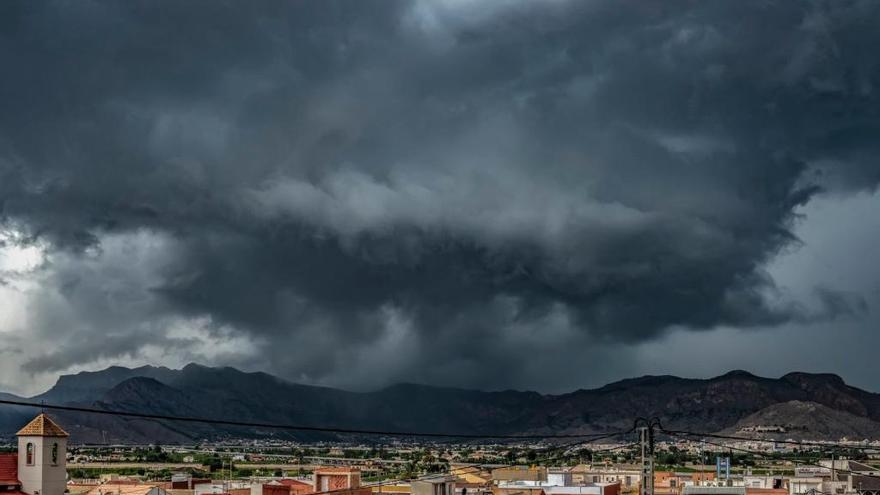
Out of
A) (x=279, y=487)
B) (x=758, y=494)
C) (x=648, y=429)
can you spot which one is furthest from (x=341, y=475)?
(x=648, y=429)

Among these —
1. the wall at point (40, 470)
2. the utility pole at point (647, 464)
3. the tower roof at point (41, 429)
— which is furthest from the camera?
the tower roof at point (41, 429)

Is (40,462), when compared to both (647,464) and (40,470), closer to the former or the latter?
(40,470)

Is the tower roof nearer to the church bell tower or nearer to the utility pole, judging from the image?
the church bell tower

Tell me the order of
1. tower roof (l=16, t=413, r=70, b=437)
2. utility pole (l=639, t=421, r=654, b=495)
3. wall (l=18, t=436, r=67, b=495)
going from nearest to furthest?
utility pole (l=639, t=421, r=654, b=495) → wall (l=18, t=436, r=67, b=495) → tower roof (l=16, t=413, r=70, b=437)

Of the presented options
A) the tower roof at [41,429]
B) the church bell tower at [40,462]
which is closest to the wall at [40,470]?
the church bell tower at [40,462]

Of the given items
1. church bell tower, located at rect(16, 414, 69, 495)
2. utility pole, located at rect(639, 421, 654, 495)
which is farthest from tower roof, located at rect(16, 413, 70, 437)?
utility pole, located at rect(639, 421, 654, 495)

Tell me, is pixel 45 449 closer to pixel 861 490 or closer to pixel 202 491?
pixel 202 491

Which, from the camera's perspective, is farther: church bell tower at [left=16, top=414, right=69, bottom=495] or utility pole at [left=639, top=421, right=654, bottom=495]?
church bell tower at [left=16, top=414, right=69, bottom=495]

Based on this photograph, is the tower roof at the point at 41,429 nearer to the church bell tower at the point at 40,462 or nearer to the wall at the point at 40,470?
the church bell tower at the point at 40,462

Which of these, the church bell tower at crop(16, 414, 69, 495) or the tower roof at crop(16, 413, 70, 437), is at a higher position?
the tower roof at crop(16, 413, 70, 437)

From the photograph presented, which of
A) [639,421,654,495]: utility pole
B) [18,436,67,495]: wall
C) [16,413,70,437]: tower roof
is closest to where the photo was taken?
[639,421,654,495]: utility pole

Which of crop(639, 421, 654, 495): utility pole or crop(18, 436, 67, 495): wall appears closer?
crop(639, 421, 654, 495): utility pole
